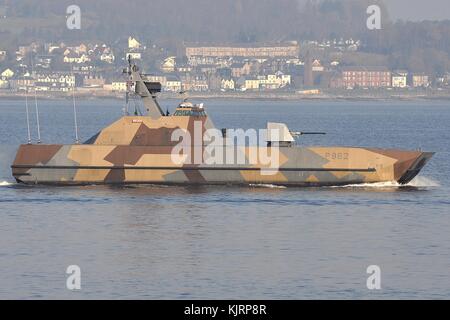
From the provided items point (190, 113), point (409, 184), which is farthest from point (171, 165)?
point (409, 184)

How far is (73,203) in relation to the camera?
2061 inches

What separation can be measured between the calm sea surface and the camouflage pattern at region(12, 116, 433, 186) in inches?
26.2

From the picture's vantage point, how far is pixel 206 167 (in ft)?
187

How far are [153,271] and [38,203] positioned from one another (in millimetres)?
15122

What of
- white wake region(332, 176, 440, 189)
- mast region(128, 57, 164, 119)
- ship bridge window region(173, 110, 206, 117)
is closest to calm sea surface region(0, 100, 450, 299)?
white wake region(332, 176, 440, 189)

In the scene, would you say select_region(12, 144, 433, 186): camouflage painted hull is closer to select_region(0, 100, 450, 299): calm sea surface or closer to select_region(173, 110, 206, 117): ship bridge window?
select_region(0, 100, 450, 299): calm sea surface

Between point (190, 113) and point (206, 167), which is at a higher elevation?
point (190, 113)

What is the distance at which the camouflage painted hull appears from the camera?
56.8 metres

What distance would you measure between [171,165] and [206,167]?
4.72ft

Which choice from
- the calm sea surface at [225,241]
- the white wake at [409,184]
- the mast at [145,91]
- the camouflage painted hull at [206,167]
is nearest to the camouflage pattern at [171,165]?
the camouflage painted hull at [206,167]

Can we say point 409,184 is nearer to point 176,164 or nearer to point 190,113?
point 190,113

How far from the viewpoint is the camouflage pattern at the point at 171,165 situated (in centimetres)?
5684
